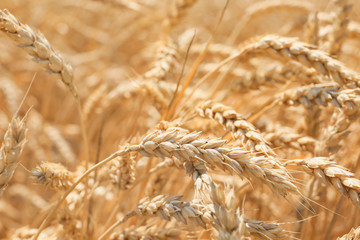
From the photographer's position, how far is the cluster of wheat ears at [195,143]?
0.96m

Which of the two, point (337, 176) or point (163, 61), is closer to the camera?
point (337, 176)

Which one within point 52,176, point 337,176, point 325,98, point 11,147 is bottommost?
point 337,176

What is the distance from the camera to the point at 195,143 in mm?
950

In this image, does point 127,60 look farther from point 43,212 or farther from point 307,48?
point 307,48

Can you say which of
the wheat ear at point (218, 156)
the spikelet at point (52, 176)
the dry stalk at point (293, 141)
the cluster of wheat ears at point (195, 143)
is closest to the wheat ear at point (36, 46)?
the cluster of wheat ears at point (195, 143)

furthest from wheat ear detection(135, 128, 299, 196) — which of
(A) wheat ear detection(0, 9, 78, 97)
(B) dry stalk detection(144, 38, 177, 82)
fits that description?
(B) dry stalk detection(144, 38, 177, 82)

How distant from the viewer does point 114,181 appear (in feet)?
4.03

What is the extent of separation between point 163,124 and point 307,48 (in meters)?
0.62

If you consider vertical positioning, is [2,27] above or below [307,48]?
above

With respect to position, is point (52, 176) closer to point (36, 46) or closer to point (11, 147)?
point (11, 147)

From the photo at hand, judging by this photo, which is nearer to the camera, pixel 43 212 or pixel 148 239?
pixel 148 239

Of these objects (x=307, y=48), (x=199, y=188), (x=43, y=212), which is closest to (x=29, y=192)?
(x=43, y=212)

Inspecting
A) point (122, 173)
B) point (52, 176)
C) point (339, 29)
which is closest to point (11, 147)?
point (52, 176)

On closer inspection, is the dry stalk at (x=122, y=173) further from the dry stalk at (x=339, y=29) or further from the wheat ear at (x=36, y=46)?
the dry stalk at (x=339, y=29)
